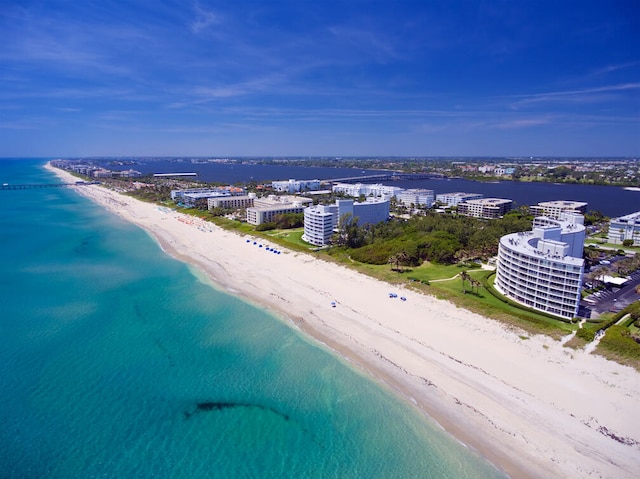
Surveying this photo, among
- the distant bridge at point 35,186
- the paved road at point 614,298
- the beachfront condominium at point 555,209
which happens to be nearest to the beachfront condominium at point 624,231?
the beachfront condominium at point 555,209

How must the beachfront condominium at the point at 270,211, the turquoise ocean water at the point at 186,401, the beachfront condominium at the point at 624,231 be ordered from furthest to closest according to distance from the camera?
the beachfront condominium at the point at 270,211, the beachfront condominium at the point at 624,231, the turquoise ocean water at the point at 186,401

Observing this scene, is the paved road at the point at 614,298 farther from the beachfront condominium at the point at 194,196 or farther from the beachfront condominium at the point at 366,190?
the beachfront condominium at the point at 194,196

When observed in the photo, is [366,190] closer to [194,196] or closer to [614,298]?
[194,196]

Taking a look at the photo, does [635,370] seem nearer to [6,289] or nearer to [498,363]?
[498,363]

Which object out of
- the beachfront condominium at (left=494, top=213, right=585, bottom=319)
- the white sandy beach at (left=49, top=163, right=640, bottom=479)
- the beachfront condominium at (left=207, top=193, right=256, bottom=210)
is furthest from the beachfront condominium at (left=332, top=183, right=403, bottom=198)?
the white sandy beach at (left=49, top=163, right=640, bottom=479)

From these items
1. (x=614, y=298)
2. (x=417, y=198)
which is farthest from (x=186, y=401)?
(x=417, y=198)
